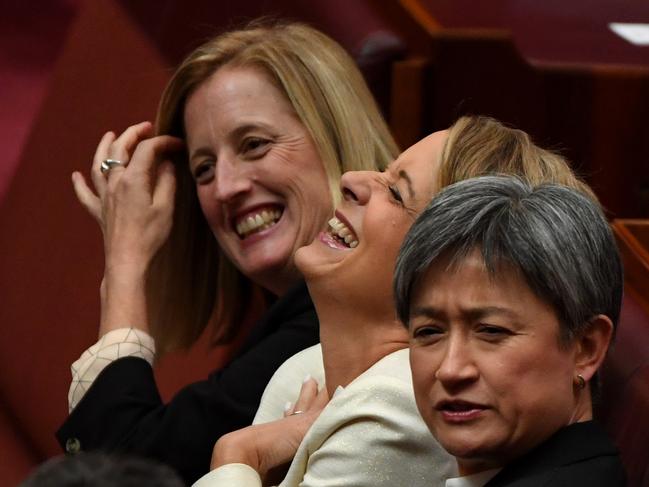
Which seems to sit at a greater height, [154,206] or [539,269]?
[539,269]

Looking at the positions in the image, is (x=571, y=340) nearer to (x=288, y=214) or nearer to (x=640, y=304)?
(x=640, y=304)

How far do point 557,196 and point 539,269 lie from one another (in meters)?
0.06

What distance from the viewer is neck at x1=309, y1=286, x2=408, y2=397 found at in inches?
43.9

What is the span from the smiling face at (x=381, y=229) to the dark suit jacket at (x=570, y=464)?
0.80 feet

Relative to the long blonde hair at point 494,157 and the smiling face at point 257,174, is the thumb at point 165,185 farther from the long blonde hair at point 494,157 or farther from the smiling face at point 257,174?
the long blonde hair at point 494,157

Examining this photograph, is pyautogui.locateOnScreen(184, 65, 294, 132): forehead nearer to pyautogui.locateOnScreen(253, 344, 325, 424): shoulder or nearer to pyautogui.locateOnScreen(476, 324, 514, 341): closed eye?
pyautogui.locateOnScreen(253, 344, 325, 424): shoulder

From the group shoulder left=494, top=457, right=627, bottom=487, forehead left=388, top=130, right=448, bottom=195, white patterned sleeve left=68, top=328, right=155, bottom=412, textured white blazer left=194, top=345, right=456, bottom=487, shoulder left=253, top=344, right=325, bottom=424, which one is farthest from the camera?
white patterned sleeve left=68, top=328, right=155, bottom=412

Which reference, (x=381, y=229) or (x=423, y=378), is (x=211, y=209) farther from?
(x=423, y=378)

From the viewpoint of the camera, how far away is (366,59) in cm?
176

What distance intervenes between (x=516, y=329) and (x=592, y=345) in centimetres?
5

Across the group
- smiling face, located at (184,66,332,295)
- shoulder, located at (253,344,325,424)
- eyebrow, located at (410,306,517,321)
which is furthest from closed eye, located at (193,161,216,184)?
eyebrow, located at (410,306,517,321)


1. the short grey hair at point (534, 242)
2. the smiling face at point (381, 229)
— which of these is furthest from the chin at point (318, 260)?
the short grey hair at point (534, 242)

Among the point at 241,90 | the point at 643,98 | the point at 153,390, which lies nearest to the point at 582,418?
the point at 153,390

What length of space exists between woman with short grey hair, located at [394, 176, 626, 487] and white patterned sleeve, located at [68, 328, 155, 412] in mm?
555
